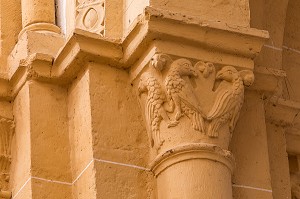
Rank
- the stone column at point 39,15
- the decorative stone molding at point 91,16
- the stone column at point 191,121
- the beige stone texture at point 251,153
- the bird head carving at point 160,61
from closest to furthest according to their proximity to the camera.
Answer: the stone column at point 191,121 → the bird head carving at point 160,61 → the beige stone texture at point 251,153 → the decorative stone molding at point 91,16 → the stone column at point 39,15

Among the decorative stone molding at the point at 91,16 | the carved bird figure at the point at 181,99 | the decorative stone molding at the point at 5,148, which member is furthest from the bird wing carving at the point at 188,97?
the decorative stone molding at the point at 5,148

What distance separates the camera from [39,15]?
18.9 ft

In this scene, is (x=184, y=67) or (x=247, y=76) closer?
(x=184, y=67)

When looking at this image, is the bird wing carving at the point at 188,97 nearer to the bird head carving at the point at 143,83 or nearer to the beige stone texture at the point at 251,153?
the bird head carving at the point at 143,83

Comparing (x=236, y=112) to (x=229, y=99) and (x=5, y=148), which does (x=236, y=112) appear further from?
(x=5, y=148)

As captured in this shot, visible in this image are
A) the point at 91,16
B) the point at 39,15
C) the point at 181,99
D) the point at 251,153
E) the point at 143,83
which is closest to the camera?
the point at 181,99

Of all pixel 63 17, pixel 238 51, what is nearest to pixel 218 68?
pixel 238 51

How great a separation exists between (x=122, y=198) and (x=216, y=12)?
76 cm

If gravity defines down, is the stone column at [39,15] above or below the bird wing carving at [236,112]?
above

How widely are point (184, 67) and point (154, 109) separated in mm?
174

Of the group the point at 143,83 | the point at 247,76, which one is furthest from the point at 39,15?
the point at 247,76

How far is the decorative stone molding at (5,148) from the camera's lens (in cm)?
553

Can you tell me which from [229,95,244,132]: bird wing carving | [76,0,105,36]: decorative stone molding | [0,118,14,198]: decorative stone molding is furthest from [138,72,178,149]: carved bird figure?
[0,118,14,198]: decorative stone molding

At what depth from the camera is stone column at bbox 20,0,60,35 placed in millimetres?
5727
